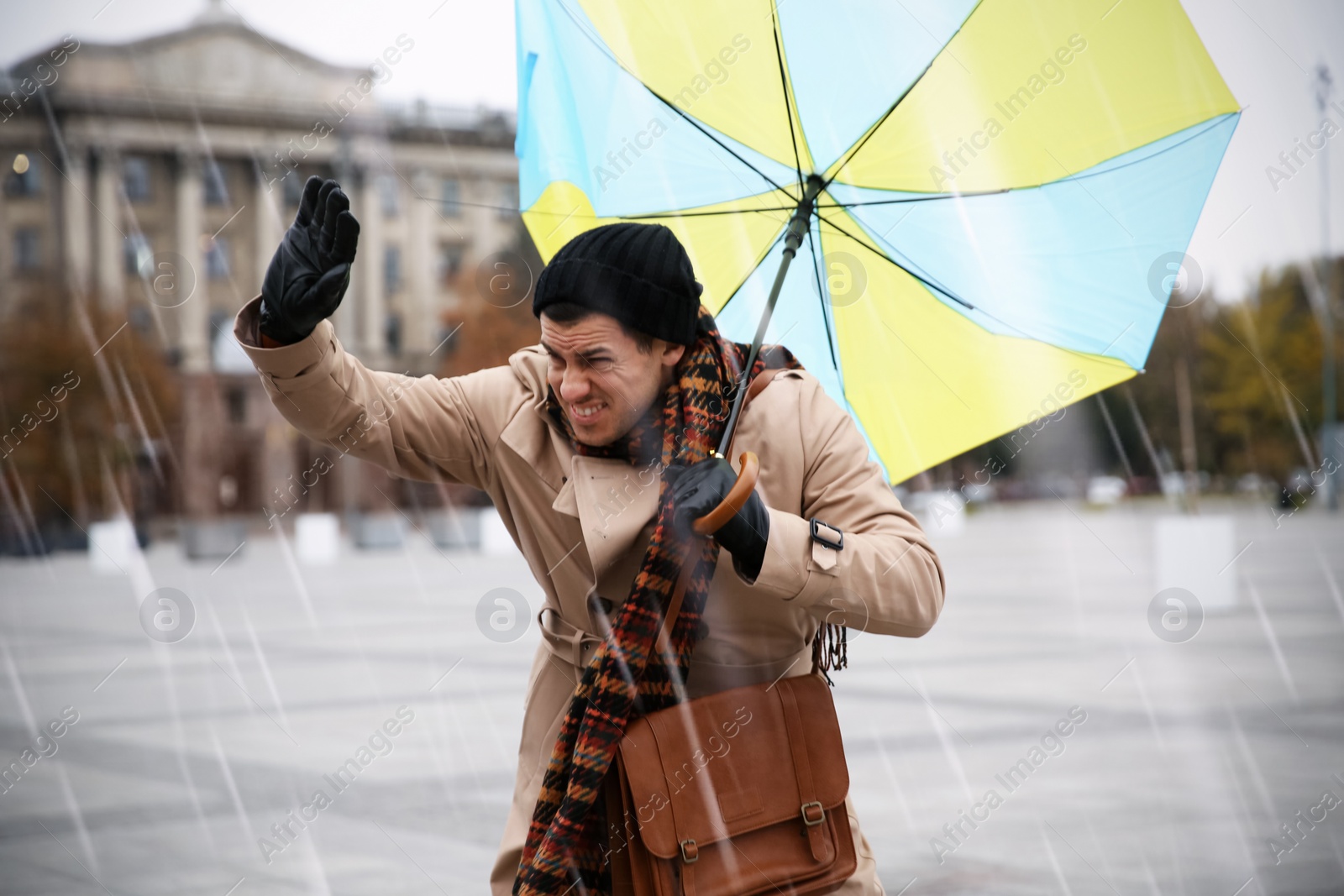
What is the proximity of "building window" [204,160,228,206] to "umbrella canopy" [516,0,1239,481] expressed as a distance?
5934 cm

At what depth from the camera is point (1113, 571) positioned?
68.2ft

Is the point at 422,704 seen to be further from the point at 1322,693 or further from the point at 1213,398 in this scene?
the point at 1213,398

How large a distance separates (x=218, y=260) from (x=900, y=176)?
6008 cm

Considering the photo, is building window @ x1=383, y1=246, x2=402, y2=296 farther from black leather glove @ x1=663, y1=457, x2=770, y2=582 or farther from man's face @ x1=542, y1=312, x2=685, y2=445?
black leather glove @ x1=663, y1=457, x2=770, y2=582

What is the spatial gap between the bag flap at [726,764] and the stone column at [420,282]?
2300 inches

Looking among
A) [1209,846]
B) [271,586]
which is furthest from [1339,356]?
[1209,846]

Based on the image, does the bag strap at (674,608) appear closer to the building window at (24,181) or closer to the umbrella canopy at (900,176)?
the umbrella canopy at (900,176)

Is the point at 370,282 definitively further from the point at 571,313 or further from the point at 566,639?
the point at 571,313

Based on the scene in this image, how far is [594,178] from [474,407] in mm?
678

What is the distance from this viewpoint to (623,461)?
7.65 ft

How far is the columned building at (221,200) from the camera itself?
172 ft

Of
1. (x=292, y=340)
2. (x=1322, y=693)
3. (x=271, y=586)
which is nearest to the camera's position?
(x=292, y=340)

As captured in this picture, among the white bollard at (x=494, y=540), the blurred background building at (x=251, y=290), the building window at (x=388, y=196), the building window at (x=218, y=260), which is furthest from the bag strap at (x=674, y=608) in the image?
the building window at (x=388, y=196)

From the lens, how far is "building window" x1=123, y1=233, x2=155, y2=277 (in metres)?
56.1
